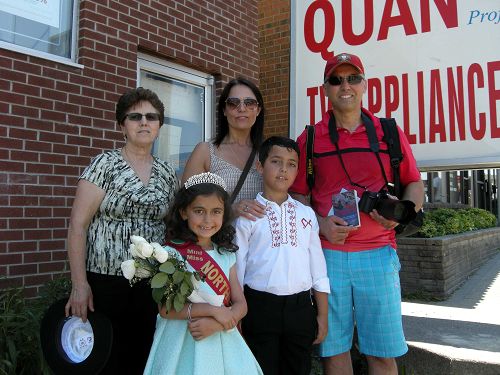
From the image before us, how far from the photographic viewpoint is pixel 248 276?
8.21 feet

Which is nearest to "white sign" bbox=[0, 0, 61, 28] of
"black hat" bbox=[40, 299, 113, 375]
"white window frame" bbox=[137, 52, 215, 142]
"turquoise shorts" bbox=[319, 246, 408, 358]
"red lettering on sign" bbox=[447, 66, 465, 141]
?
"white window frame" bbox=[137, 52, 215, 142]

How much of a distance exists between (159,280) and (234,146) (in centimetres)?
103

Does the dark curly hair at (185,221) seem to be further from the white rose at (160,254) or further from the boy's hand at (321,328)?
the boy's hand at (321,328)

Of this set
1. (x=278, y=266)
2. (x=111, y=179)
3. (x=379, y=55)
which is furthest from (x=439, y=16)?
(x=111, y=179)

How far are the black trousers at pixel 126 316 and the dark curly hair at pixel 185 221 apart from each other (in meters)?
0.32

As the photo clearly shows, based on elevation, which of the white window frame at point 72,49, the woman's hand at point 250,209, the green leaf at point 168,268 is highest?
the white window frame at point 72,49

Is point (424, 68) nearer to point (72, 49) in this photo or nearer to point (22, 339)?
point (72, 49)

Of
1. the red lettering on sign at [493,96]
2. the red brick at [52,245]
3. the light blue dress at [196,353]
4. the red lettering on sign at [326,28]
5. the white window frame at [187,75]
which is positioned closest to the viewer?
the light blue dress at [196,353]

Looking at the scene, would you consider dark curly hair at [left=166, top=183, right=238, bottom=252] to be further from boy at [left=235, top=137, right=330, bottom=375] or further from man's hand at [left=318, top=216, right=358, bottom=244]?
man's hand at [left=318, top=216, right=358, bottom=244]

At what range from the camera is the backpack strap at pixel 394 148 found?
104 inches

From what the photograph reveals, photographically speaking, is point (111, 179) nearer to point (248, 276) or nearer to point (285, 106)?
point (248, 276)

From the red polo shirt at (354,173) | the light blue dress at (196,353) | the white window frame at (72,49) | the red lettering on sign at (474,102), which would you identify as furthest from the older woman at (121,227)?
the red lettering on sign at (474,102)

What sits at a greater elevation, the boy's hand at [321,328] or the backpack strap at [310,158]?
the backpack strap at [310,158]

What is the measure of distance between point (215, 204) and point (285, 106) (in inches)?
216
